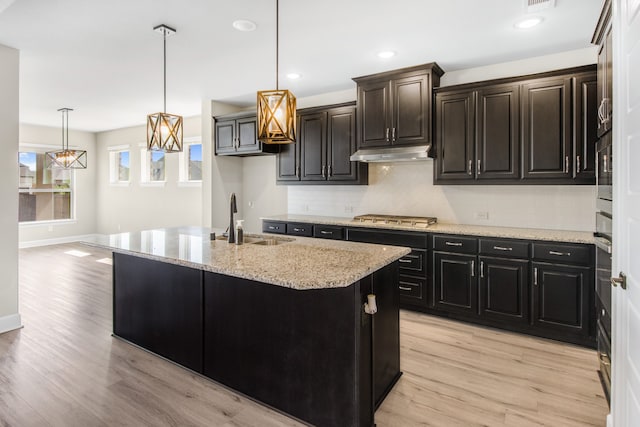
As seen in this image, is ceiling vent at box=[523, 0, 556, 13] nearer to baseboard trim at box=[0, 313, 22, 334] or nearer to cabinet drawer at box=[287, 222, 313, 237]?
cabinet drawer at box=[287, 222, 313, 237]

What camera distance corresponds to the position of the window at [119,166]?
8461 mm

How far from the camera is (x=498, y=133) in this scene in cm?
365

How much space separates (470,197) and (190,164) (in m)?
5.32

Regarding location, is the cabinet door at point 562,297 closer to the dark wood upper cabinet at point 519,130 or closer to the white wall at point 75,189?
the dark wood upper cabinet at point 519,130

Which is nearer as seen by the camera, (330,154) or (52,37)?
(52,37)

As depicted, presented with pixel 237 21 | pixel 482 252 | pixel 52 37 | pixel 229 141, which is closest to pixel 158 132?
pixel 237 21

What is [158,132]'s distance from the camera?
9.91ft

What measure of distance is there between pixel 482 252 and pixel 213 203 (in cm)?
397

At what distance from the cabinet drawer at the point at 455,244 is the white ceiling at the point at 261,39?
1869mm

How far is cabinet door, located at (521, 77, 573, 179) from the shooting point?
3334mm

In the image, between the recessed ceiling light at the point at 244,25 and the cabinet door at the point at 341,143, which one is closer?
the recessed ceiling light at the point at 244,25

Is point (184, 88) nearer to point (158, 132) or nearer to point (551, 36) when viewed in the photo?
point (158, 132)

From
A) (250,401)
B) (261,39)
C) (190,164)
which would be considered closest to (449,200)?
(261,39)

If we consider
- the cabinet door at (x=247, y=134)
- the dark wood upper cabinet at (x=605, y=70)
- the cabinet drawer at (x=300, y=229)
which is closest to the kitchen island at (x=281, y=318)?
the dark wood upper cabinet at (x=605, y=70)
